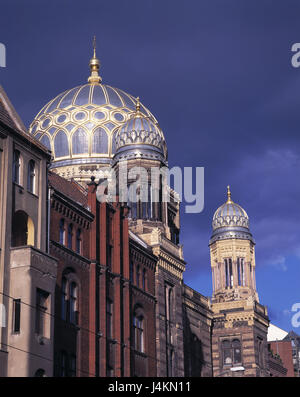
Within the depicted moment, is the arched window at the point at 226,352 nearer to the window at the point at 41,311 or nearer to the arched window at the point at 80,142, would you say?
the arched window at the point at 80,142

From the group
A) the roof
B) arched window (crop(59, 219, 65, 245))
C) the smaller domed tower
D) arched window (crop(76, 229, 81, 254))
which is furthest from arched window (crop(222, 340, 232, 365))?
arched window (crop(59, 219, 65, 245))

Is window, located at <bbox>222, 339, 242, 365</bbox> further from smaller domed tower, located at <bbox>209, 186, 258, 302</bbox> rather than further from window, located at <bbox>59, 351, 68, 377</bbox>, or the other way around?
window, located at <bbox>59, 351, 68, 377</bbox>

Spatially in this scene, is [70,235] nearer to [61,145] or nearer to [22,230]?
[22,230]

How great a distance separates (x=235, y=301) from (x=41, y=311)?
36489 millimetres

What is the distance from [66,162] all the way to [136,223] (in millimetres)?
16593

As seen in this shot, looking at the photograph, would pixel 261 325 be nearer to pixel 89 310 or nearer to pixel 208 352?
pixel 208 352

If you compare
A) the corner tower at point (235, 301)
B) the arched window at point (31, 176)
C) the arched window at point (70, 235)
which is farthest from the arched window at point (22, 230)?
the corner tower at point (235, 301)

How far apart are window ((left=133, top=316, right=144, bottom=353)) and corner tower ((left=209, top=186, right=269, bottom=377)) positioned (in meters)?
13.6

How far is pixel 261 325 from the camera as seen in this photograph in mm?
75125

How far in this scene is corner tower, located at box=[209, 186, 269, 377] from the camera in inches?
2837

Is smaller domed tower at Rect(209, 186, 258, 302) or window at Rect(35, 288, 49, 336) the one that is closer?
window at Rect(35, 288, 49, 336)

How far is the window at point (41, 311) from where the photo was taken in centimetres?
4000

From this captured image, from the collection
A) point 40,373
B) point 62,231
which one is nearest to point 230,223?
point 62,231
